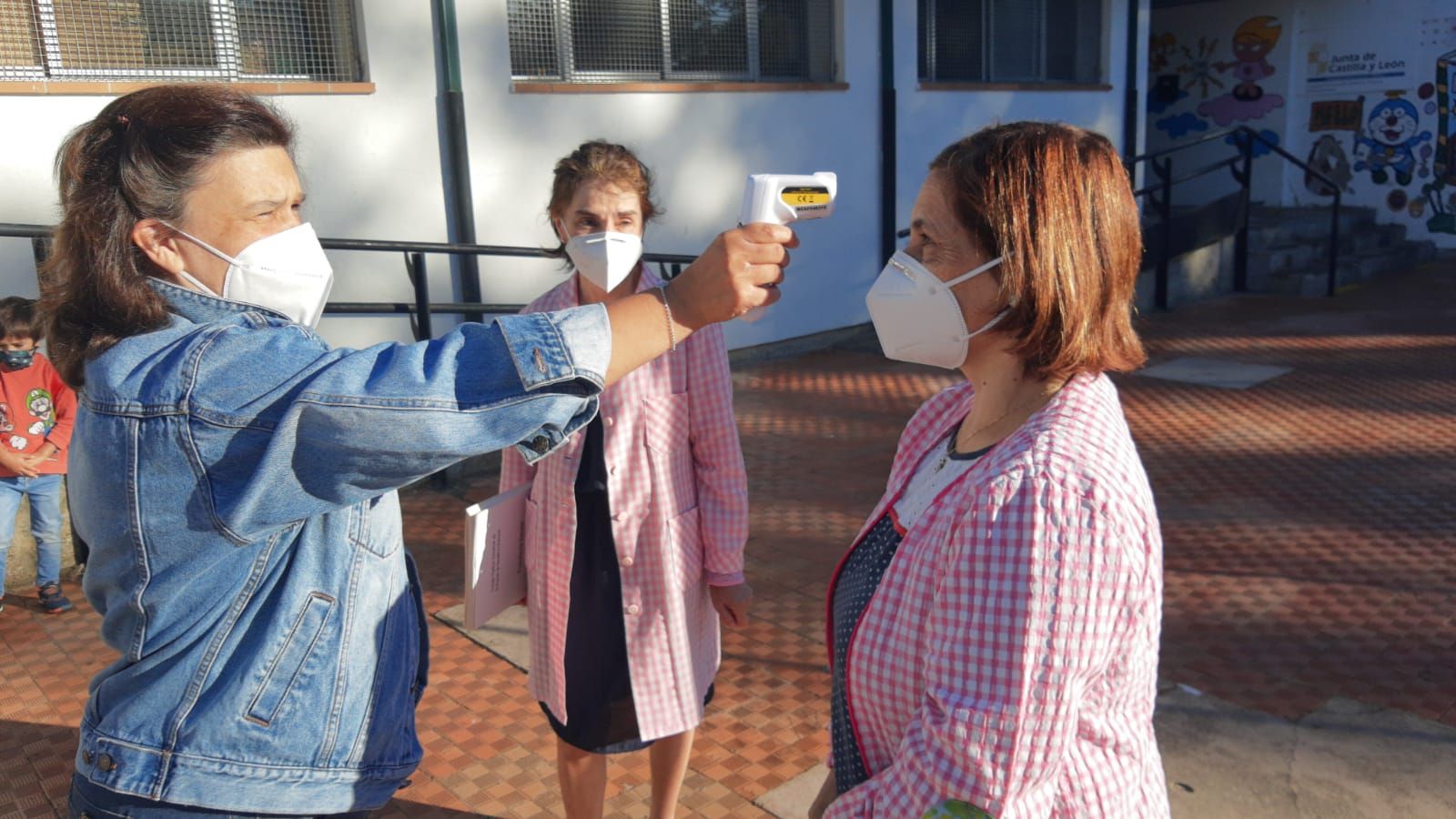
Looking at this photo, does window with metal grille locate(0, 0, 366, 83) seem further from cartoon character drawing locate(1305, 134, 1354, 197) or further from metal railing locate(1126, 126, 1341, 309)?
cartoon character drawing locate(1305, 134, 1354, 197)

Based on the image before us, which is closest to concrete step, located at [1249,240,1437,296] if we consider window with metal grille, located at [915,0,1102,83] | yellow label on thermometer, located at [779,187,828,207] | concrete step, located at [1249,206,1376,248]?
concrete step, located at [1249,206,1376,248]

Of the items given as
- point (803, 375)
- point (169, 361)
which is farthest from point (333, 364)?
point (803, 375)

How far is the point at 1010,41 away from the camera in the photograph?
11156 mm

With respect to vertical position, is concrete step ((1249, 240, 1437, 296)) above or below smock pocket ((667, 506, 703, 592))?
below

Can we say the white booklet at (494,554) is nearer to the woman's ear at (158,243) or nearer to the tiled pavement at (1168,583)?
the tiled pavement at (1168,583)

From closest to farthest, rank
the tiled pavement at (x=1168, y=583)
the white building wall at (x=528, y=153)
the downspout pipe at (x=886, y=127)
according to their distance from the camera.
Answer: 1. the tiled pavement at (x=1168, y=583)
2. the white building wall at (x=528, y=153)
3. the downspout pipe at (x=886, y=127)

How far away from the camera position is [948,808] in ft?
4.59

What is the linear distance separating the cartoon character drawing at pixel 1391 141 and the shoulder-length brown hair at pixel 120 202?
15.6 meters

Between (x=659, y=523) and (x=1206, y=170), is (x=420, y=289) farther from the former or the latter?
(x=1206, y=170)

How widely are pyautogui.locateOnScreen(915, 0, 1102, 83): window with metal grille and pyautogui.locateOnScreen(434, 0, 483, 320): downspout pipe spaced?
4789mm

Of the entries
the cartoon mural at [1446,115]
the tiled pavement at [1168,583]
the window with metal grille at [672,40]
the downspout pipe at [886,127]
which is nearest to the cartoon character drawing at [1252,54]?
the cartoon mural at [1446,115]

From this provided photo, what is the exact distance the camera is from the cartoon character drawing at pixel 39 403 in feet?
15.0

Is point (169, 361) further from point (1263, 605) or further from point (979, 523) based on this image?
point (1263, 605)

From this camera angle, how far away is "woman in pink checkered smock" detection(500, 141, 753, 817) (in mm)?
2672
